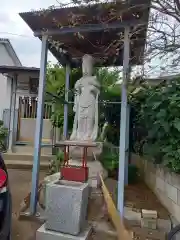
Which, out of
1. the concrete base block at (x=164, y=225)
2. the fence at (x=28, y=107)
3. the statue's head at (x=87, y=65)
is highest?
the statue's head at (x=87, y=65)

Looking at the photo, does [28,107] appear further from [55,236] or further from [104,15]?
[55,236]

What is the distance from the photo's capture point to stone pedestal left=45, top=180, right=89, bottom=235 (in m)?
2.48

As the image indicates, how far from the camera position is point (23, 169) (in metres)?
6.58

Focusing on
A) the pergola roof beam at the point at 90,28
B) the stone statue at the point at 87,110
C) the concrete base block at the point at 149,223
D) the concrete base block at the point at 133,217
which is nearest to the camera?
the concrete base block at the point at 149,223

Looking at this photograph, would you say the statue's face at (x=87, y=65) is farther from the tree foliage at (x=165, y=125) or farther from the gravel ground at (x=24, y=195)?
the gravel ground at (x=24, y=195)

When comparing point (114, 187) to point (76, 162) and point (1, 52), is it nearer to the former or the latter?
point (76, 162)

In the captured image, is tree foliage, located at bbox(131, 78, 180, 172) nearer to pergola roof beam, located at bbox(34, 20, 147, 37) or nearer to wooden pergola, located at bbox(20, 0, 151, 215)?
wooden pergola, located at bbox(20, 0, 151, 215)

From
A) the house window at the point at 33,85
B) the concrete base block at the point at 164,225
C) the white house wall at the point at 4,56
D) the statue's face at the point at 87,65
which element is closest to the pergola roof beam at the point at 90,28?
the statue's face at the point at 87,65

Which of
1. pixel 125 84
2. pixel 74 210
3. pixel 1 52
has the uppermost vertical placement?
pixel 1 52

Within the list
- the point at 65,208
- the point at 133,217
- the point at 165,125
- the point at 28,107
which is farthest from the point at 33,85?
the point at 65,208

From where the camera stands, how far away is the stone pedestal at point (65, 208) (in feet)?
8.14

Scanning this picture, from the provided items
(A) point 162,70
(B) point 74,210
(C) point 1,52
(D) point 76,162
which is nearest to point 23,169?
(D) point 76,162

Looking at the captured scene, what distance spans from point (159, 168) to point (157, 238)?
132 centimetres

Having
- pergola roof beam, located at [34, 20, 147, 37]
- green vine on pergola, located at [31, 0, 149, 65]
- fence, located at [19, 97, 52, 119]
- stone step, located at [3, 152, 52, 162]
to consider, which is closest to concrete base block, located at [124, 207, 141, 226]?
green vine on pergola, located at [31, 0, 149, 65]
